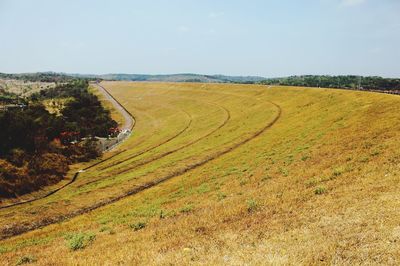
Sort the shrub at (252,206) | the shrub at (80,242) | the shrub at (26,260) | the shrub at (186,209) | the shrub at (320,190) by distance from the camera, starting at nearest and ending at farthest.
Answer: the shrub at (26,260), the shrub at (80,242), the shrub at (252,206), the shrub at (320,190), the shrub at (186,209)

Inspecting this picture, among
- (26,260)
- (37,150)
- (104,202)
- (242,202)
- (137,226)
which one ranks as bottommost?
(37,150)

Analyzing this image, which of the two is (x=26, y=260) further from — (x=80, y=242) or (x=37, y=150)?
(x=37, y=150)

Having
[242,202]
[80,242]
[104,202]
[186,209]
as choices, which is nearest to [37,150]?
[104,202]

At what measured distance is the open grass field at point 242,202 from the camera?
11.6 m

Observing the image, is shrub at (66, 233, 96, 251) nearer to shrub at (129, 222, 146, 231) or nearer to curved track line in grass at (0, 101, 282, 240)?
shrub at (129, 222, 146, 231)

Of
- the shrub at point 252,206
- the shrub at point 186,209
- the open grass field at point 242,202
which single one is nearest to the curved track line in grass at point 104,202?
the open grass field at point 242,202

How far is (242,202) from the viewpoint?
1831 centimetres

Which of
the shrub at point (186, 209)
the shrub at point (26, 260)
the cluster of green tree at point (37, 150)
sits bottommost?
the cluster of green tree at point (37, 150)

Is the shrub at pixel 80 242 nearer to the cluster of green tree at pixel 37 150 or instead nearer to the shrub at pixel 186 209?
the shrub at pixel 186 209

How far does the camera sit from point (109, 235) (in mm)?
17094

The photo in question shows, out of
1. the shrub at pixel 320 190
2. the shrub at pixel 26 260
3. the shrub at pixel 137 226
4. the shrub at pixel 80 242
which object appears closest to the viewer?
the shrub at pixel 26 260

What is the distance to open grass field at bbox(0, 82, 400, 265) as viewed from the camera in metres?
11.6

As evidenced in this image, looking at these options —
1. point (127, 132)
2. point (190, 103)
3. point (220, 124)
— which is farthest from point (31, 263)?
point (190, 103)

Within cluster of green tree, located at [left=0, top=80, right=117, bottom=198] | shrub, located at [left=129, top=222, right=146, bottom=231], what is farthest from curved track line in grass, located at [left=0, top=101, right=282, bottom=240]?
shrub, located at [left=129, top=222, right=146, bottom=231]
